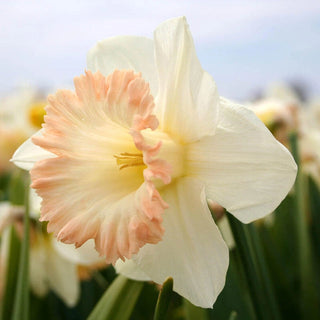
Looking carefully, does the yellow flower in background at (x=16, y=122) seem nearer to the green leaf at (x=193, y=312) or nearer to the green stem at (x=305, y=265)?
the green stem at (x=305, y=265)

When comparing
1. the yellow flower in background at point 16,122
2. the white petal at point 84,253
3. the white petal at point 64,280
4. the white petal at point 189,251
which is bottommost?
the yellow flower in background at point 16,122

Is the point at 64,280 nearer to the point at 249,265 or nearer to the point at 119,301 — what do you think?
the point at 119,301

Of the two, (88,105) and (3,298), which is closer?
(88,105)

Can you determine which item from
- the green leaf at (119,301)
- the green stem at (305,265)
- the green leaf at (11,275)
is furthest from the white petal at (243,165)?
the green leaf at (11,275)

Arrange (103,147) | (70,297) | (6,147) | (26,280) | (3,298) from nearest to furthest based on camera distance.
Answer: (103,147), (26,280), (3,298), (70,297), (6,147)

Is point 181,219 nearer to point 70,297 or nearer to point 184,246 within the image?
point 184,246

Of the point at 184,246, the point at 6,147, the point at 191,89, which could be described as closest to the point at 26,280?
the point at 184,246
